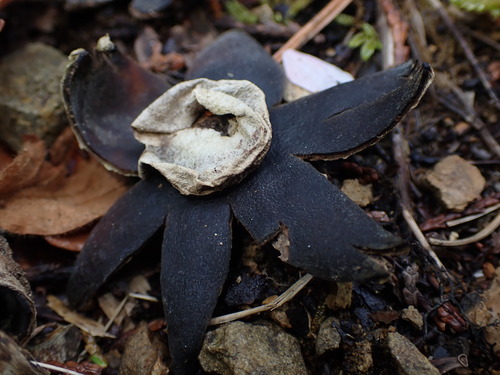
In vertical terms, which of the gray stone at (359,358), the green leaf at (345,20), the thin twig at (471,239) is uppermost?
the green leaf at (345,20)

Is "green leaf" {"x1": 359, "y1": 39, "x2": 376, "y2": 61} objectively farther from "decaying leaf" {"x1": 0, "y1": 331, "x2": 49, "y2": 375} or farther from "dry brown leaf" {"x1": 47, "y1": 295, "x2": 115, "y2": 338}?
"decaying leaf" {"x1": 0, "y1": 331, "x2": 49, "y2": 375}

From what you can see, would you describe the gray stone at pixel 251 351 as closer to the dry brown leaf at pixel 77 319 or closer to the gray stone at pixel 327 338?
the gray stone at pixel 327 338

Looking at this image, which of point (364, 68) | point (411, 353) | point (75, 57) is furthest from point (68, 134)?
point (411, 353)

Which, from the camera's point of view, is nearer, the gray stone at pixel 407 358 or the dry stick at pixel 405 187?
the gray stone at pixel 407 358

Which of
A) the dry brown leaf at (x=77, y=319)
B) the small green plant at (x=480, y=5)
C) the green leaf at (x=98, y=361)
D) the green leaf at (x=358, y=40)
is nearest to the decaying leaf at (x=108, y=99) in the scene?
the dry brown leaf at (x=77, y=319)

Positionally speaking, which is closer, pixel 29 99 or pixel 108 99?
pixel 108 99

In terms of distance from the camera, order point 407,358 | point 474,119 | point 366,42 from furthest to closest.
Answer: point 366,42 → point 474,119 → point 407,358

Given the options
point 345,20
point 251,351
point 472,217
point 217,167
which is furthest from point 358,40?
point 251,351

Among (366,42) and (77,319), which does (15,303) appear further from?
(366,42)
